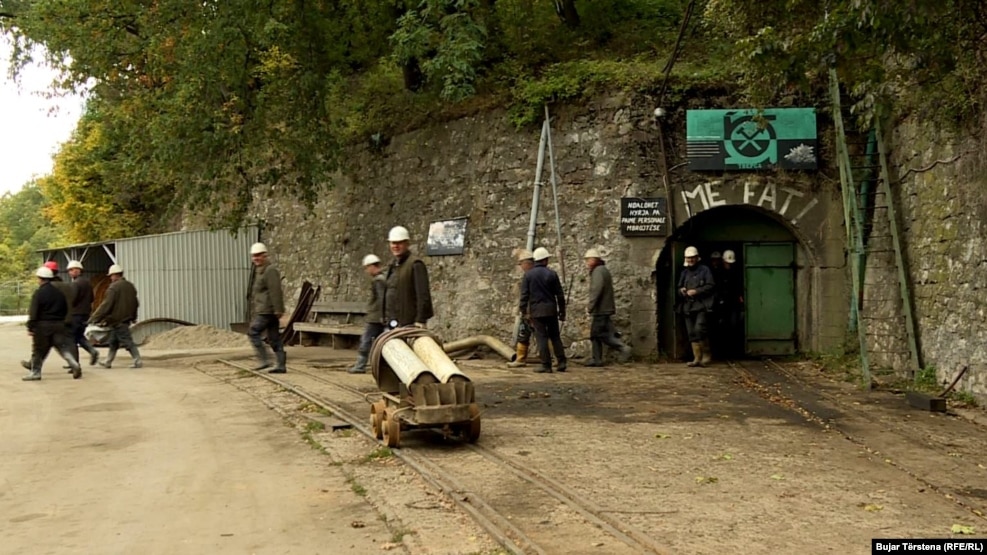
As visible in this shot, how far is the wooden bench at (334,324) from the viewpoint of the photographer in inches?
777

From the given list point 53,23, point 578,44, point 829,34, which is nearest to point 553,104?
point 578,44

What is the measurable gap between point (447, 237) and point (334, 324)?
447 cm

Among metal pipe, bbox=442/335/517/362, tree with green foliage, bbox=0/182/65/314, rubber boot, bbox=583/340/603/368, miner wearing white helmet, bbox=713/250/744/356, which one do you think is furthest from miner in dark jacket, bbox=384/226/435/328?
tree with green foliage, bbox=0/182/65/314

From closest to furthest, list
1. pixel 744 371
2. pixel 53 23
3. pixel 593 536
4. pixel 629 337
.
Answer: pixel 593 536 < pixel 744 371 < pixel 629 337 < pixel 53 23

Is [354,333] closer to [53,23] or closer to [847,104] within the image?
[53,23]

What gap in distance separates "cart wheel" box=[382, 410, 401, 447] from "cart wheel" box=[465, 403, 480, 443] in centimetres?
64

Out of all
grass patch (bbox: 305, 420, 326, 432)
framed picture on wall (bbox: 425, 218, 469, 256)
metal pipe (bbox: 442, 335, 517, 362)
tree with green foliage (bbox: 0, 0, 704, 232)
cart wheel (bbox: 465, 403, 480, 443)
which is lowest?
grass patch (bbox: 305, 420, 326, 432)

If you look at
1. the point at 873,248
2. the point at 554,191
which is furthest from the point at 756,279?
the point at 554,191

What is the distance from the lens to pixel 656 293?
1512cm

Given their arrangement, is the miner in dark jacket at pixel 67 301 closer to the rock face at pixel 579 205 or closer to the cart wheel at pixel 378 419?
the rock face at pixel 579 205

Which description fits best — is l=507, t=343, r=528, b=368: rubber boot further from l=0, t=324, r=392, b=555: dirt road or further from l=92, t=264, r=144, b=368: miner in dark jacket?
l=92, t=264, r=144, b=368: miner in dark jacket

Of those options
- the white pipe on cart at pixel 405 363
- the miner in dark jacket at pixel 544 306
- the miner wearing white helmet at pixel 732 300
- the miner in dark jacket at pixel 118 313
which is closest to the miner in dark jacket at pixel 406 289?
the white pipe on cart at pixel 405 363

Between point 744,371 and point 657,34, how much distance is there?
764cm

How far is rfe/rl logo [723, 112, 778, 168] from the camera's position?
48.1 ft
